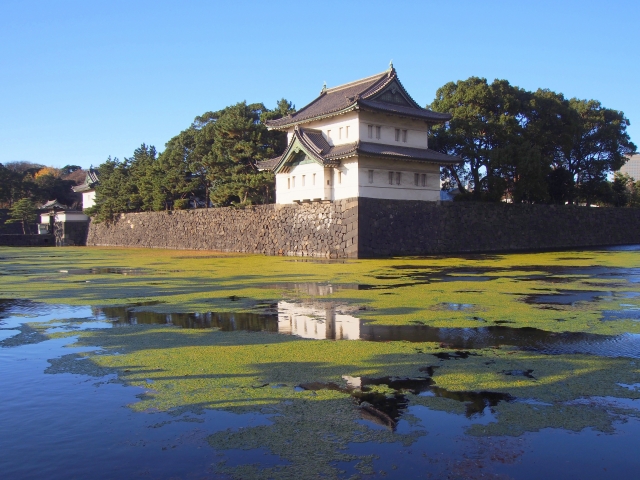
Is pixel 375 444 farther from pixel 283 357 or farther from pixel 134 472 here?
pixel 283 357

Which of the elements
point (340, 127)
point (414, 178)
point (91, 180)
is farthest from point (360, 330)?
point (91, 180)

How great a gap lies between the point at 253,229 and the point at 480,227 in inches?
554

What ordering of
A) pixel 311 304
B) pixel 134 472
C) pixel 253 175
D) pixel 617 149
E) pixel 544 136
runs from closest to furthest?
1. pixel 134 472
2. pixel 311 304
3. pixel 253 175
4. pixel 544 136
5. pixel 617 149

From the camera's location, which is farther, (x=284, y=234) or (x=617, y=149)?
(x=617, y=149)

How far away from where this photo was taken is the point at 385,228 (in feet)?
92.4

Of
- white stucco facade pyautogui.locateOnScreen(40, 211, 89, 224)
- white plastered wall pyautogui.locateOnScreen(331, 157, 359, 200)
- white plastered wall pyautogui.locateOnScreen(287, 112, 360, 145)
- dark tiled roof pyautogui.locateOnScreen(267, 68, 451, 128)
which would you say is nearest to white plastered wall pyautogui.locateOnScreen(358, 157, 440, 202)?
white plastered wall pyautogui.locateOnScreen(331, 157, 359, 200)

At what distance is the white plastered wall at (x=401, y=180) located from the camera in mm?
27709

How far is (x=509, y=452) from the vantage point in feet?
13.3

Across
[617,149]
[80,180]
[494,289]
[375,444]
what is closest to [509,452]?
[375,444]

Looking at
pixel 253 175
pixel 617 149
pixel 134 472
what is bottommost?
pixel 134 472

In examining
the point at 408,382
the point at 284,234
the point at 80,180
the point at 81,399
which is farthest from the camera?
the point at 80,180

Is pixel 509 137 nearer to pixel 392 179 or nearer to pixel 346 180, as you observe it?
pixel 392 179

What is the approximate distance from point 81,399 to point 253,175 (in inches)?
1184

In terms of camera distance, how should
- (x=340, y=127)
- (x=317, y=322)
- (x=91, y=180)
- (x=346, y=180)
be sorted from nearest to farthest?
(x=317, y=322), (x=346, y=180), (x=340, y=127), (x=91, y=180)
